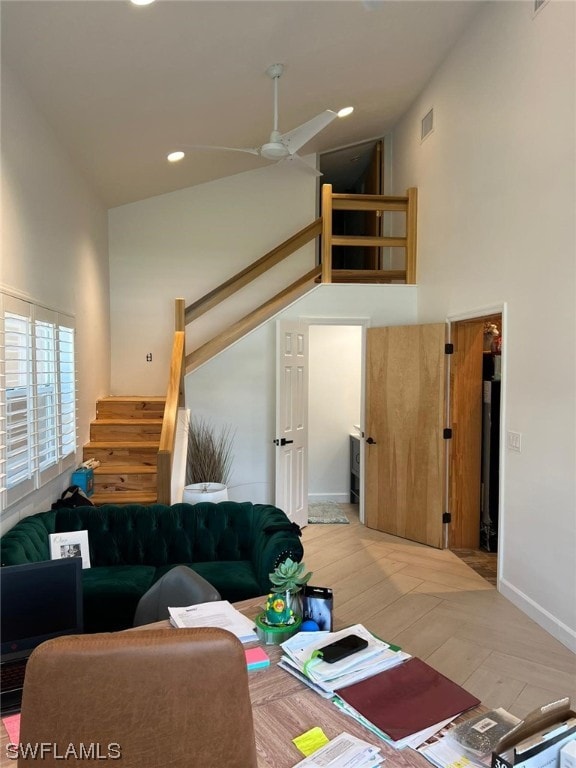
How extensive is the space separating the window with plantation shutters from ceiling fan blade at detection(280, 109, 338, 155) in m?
2.30

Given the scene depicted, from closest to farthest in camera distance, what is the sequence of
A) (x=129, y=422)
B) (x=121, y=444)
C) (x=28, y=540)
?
(x=28, y=540) → (x=121, y=444) → (x=129, y=422)

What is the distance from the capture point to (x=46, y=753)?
0.91 metres

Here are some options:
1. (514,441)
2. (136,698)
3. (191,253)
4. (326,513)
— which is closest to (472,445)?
(514,441)

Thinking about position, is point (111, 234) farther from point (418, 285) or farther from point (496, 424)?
point (496, 424)

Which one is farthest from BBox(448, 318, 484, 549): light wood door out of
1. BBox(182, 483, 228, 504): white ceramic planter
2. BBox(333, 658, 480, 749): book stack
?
BBox(333, 658, 480, 749): book stack

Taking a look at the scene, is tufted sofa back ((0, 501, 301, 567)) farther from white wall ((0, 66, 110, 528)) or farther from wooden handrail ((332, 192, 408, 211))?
wooden handrail ((332, 192, 408, 211))

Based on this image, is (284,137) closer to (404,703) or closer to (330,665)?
(330,665)

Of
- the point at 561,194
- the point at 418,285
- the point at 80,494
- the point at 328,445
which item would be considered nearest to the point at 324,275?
the point at 418,285

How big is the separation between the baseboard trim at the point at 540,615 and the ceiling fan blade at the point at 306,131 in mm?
3697

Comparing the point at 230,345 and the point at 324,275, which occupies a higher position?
the point at 324,275

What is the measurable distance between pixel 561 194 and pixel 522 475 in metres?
1.86

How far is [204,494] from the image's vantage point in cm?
413

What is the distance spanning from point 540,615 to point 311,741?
9.05 ft

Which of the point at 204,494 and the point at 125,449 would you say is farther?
the point at 125,449
